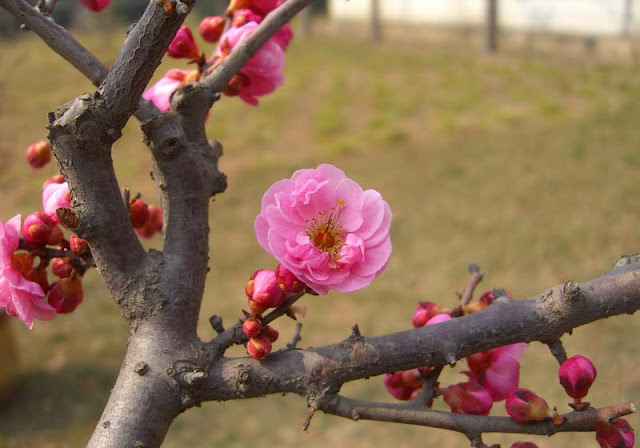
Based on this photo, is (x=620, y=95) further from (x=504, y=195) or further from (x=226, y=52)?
(x=226, y=52)

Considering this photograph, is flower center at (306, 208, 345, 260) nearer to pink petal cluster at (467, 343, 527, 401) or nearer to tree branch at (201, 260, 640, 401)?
tree branch at (201, 260, 640, 401)

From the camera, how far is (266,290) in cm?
51

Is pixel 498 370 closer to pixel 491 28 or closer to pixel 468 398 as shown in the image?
pixel 468 398

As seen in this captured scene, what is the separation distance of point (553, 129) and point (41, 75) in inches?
225

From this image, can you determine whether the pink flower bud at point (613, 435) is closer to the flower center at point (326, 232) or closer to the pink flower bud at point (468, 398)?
the pink flower bud at point (468, 398)

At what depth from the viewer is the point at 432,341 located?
1.67 ft

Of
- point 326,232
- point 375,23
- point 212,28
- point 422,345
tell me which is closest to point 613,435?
point 422,345

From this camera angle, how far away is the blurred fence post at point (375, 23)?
330 inches

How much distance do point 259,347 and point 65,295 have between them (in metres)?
0.18

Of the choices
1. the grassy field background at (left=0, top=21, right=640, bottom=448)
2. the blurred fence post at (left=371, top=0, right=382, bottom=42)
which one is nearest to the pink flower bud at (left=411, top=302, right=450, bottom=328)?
the grassy field background at (left=0, top=21, right=640, bottom=448)

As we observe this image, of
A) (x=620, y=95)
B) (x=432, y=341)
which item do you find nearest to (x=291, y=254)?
(x=432, y=341)

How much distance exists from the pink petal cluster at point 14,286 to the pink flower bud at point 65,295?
0.02m

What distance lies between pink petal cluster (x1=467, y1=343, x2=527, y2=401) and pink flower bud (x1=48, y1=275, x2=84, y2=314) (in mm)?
355

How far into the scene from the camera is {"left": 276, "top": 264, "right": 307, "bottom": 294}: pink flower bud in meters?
0.51
